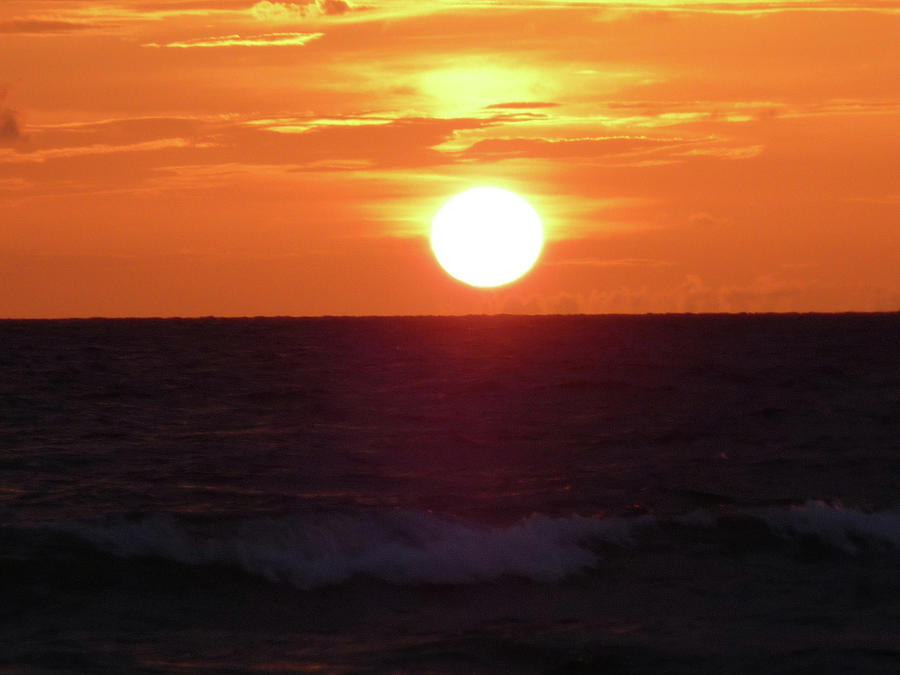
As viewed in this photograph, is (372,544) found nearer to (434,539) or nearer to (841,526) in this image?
(434,539)

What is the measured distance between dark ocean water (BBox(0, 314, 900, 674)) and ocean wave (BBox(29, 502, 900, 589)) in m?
0.06

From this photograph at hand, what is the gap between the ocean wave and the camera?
686 inches

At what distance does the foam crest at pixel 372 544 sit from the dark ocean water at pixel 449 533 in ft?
0.19

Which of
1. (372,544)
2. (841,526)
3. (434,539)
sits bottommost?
(372,544)

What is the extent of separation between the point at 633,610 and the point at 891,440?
643 inches

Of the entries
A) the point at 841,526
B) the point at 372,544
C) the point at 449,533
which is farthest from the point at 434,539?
the point at 841,526

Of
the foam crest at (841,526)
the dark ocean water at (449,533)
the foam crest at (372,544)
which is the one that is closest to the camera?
the dark ocean water at (449,533)

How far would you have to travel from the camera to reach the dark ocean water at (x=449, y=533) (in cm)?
1382

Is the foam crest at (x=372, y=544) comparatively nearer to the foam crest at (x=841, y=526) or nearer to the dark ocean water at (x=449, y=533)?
the dark ocean water at (x=449, y=533)

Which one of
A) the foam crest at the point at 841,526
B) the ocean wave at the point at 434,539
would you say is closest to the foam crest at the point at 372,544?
the ocean wave at the point at 434,539

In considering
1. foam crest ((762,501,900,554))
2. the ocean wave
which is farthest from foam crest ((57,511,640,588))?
foam crest ((762,501,900,554))

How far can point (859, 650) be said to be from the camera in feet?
44.3

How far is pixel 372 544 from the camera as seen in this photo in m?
18.3

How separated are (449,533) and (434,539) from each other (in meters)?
0.42
